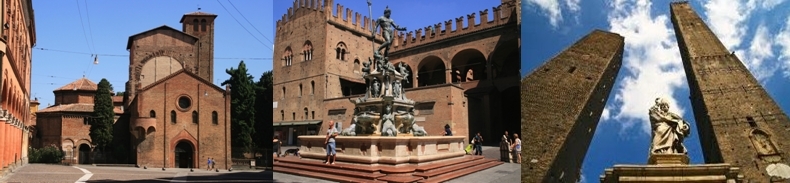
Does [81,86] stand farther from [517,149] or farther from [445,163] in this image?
[517,149]

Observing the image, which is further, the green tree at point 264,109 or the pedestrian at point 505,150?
the green tree at point 264,109

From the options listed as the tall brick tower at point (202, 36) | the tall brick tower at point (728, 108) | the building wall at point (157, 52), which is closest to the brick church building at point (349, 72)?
the tall brick tower at point (728, 108)

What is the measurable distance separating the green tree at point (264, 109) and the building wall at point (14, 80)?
4803mm

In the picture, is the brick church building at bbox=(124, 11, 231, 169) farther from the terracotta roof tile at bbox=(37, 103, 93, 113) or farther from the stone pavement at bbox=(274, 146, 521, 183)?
the stone pavement at bbox=(274, 146, 521, 183)

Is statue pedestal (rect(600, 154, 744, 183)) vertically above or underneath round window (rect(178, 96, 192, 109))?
underneath

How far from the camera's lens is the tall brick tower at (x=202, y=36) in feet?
73.4

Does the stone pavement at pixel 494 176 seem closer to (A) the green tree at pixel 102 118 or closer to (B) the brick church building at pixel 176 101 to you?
(B) the brick church building at pixel 176 101

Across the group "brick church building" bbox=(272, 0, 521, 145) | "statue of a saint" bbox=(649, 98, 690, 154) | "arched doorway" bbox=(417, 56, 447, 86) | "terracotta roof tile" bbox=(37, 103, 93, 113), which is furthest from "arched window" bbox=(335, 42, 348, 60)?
"terracotta roof tile" bbox=(37, 103, 93, 113)

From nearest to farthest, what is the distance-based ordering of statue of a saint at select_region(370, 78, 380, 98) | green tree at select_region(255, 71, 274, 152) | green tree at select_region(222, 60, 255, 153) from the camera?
1. statue of a saint at select_region(370, 78, 380, 98)
2. green tree at select_region(255, 71, 274, 152)
3. green tree at select_region(222, 60, 255, 153)

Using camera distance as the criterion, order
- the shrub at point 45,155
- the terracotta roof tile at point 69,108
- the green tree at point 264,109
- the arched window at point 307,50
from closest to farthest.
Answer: the green tree at point 264,109 → the arched window at point 307,50 → the shrub at point 45,155 → the terracotta roof tile at point 69,108

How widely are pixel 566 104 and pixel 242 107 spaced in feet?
36.8

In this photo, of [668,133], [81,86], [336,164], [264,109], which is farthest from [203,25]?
[668,133]

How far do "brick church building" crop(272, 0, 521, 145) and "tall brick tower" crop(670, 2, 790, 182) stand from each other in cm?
374

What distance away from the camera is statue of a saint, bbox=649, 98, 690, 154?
5234mm
